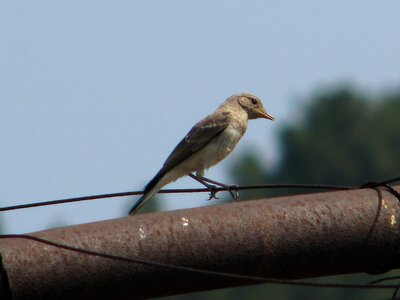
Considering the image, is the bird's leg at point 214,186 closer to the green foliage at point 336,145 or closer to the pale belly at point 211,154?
the pale belly at point 211,154

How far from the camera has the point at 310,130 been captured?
10131 centimetres

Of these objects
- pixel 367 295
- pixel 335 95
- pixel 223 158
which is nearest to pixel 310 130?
pixel 335 95

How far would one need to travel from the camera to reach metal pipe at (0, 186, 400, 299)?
6988mm

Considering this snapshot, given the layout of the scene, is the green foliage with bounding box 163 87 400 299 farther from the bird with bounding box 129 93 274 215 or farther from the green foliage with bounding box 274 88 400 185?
the bird with bounding box 129 93 274 215

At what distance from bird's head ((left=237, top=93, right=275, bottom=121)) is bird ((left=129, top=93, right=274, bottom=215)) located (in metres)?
0.16

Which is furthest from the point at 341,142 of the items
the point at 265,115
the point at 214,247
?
the point at 214,247

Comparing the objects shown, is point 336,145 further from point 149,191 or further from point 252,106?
point 149,191

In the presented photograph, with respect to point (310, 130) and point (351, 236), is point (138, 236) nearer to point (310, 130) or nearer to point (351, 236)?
point (351, 236)

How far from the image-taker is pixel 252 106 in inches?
536

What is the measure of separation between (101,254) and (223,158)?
5625mm

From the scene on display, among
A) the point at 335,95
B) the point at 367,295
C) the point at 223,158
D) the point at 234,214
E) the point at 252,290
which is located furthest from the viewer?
the point at 335,95

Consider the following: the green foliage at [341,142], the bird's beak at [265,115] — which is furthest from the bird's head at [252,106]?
the green foliage at [341,142]

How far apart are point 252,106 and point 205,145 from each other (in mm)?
1324

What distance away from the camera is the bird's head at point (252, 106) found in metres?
13.6
